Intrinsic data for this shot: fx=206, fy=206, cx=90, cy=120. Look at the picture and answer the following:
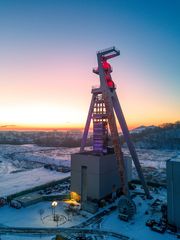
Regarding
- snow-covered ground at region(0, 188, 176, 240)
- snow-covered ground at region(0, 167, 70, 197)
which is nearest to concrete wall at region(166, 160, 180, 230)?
snow-covered ground at region(0, 188, 176, 240)

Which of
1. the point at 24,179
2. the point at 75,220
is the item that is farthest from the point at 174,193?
the point at 24,179

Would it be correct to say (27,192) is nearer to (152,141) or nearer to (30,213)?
(30,213)

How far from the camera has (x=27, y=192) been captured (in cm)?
4719

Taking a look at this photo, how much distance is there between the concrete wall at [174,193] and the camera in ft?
101

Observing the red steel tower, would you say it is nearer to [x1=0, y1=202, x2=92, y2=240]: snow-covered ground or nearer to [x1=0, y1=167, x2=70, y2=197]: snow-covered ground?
[x1=0, y1=202, x2=92, y2=240]: snow-covered ground

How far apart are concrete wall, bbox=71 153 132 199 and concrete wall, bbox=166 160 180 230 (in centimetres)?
1326

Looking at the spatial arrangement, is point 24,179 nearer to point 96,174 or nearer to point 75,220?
point 96,174

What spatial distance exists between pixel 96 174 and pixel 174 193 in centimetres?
1470

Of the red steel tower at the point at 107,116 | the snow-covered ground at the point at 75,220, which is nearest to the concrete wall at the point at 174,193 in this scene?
the snow-covered ground at the point at 75,220

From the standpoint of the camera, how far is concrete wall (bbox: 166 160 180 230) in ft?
101

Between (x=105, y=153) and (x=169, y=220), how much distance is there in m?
19.1

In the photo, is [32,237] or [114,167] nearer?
[32,237]

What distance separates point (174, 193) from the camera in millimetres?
30953

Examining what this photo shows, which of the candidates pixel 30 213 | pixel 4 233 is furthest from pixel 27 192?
pixel 4 233
